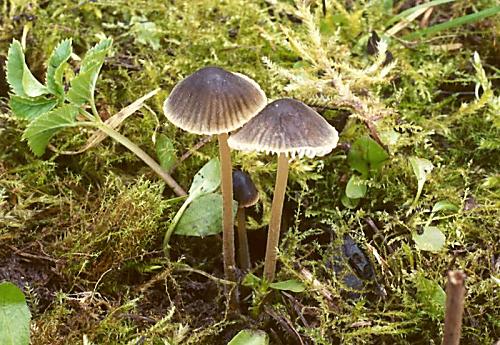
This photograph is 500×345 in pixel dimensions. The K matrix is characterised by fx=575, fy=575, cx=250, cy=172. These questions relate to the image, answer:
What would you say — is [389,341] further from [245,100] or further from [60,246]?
[60,246]

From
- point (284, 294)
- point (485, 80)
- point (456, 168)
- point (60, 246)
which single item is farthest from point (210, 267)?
point (485, 80)

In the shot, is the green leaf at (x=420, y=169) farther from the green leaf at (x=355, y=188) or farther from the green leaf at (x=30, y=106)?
the green leaf at (x=30, y=106)

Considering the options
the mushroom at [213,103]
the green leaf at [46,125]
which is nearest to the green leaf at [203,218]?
the mushroom at [213,103]

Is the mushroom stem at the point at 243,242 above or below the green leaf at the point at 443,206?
below

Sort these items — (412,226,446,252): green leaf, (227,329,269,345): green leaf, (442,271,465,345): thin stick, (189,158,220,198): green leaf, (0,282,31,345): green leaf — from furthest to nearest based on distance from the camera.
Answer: (189,158,220,198): green leaf
(412,226,446,252): green leaf
(227,329,269,345): green leaf
(0,282,31,345): green leaf
(442,271,465,345): thin stick

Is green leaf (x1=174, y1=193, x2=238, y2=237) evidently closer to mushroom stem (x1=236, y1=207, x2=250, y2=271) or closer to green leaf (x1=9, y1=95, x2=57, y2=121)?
mushroom stem (x1=236, y1=207, x2=250, y2=271)

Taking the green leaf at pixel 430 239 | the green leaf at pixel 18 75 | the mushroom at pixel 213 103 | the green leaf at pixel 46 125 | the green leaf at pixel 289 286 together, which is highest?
the mushroom at pixel 213 103

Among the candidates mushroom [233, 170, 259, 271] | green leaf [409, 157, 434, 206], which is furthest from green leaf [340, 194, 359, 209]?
mushroom [233, 170, 259, 271]
